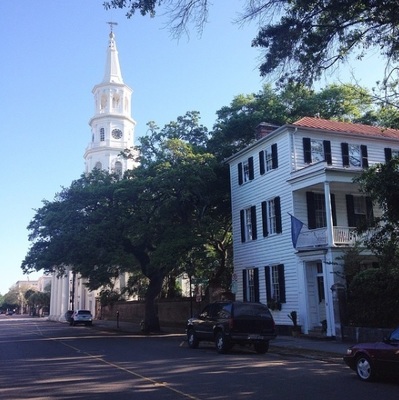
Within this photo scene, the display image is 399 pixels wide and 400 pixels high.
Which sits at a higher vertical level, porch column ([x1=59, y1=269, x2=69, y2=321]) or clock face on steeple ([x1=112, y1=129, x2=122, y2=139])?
clock face on steeple ([x1=112, y1=129, x2=122, y2=139])

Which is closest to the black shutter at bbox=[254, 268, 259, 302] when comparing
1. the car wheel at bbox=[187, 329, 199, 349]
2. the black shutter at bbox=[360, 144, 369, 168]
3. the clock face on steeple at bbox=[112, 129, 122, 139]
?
the black shutter at bbox=[360, 144, 369, 168]

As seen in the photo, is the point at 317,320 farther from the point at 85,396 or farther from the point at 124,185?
the point at 85,396

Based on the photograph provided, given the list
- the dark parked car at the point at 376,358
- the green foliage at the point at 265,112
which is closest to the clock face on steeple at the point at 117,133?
the green foliage at the point at 265,112

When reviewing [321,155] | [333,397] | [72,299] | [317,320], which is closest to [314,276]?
[317,320]

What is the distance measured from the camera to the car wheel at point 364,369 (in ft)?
37.1

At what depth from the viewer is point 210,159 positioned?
32.8m

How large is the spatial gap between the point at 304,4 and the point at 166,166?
1970 cm

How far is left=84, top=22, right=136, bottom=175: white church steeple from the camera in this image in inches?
2623

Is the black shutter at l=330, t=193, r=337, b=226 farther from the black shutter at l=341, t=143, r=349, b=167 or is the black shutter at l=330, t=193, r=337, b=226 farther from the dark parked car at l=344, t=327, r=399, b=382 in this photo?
the dark parked car at l=344, t=327, r=399, b=382

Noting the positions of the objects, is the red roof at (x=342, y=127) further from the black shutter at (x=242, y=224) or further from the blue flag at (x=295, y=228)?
the black shutter at (x=242, y=224)

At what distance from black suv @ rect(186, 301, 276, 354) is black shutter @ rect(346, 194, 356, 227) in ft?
32.3

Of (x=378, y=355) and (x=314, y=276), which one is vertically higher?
(x=314, y=276)

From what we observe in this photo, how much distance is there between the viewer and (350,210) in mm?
26672

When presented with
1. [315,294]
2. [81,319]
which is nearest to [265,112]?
[315,294]
